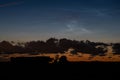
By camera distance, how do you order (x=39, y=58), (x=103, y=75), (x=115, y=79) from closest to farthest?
(x=115, y=79)
(x=103, y=75)
(x=39, y=58)

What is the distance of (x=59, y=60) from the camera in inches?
2415

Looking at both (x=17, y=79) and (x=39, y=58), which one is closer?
(x=17, y=79)

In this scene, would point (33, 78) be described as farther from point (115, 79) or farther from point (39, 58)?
point (39, 58)

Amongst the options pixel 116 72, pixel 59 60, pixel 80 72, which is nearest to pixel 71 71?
pixel 80 72

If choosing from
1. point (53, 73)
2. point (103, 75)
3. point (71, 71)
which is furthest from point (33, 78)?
point (103, 75)

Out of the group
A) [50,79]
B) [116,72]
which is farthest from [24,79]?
[116,72]

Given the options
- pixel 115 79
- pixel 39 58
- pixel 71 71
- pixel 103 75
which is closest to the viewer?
pixel 115 79

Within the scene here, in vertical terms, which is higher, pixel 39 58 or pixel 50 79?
pixel 39 58

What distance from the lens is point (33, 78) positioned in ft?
111

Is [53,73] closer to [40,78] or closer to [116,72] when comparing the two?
[40,78]

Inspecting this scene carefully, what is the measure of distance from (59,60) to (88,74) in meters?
26.1

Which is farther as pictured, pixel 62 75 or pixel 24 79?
pixel 62 75

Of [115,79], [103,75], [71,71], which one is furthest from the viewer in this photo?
[71,71]

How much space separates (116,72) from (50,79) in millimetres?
12425
